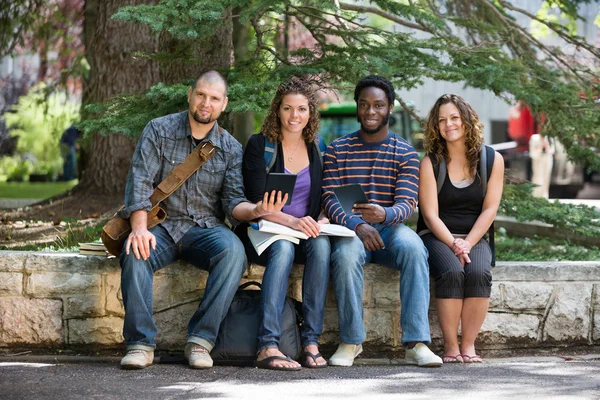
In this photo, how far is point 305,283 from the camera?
543cm

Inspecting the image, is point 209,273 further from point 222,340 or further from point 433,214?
point 433,214

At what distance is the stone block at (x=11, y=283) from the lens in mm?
5750

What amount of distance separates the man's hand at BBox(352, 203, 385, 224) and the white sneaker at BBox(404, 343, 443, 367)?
76 centimetres

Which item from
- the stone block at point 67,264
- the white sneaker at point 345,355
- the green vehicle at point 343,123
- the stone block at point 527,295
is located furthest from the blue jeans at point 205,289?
the green vehicle at point 343,123

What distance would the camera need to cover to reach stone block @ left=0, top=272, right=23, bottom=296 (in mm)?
5750

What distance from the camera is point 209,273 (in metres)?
5.37

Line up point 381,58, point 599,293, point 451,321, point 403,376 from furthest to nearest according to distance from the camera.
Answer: point 381,58, point 599,293, point 451,321, point 403,376

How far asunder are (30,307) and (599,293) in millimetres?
3556

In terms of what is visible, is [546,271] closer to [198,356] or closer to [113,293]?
[198,356]

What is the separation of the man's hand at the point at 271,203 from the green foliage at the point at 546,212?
A: 2453mm

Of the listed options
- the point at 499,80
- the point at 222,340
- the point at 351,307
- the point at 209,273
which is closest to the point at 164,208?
the point at 209,273

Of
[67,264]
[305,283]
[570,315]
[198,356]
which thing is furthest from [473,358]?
[67,264]

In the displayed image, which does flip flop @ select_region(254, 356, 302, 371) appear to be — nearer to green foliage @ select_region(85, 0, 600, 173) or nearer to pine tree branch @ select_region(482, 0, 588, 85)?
green foliage @ select_region(85, 0, 600, 173)

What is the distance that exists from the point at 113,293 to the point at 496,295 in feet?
7.75
